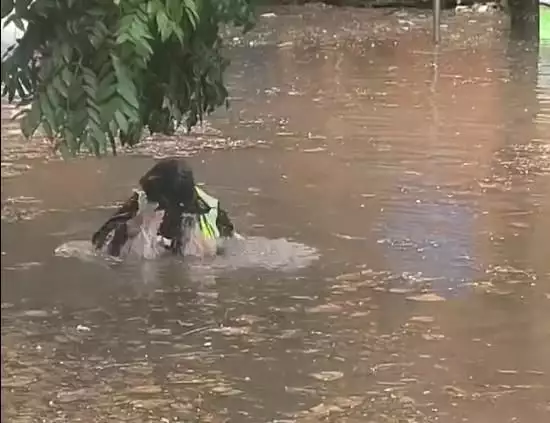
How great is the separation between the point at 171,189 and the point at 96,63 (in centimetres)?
89

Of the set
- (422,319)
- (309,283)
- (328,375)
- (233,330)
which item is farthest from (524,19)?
(328,375)

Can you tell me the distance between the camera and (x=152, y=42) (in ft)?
3.23

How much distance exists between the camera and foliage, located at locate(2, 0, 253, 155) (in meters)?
0.78

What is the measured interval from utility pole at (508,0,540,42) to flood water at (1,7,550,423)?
1359 millimetres

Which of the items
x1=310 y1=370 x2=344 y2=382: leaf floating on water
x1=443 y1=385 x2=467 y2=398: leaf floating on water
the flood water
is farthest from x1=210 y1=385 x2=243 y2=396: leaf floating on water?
x1=443 y1=385 x2=467 y2=398: leaf floating on water

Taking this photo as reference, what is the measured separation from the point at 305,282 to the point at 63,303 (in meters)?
0.37

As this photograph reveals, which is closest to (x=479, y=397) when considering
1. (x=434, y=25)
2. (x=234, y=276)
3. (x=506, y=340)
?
(x=506, y=340)

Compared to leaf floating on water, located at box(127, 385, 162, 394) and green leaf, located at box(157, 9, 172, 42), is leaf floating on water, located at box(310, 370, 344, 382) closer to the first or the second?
leaf floating on water, located at box(127, 385, 162, 394)

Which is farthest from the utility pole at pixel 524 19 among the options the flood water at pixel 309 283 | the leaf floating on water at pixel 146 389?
the leaf floating on water at pixel 146 389

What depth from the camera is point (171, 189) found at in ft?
5.85

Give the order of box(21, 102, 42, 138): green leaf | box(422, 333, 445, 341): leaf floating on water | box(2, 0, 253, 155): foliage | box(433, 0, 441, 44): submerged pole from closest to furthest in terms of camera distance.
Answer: box(21, 102, 42, 138): green leaf → box(2, 0, 253, 155): foliage → box(422, 333, 445, 341): leaf floating on water → box(433, 0, 441, 44): submerged pole

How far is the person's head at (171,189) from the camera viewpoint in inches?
69.8

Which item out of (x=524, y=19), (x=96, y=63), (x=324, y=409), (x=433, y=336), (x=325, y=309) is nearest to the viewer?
(x=96, y=63)

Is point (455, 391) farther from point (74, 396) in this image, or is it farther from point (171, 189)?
point (171, 189)
